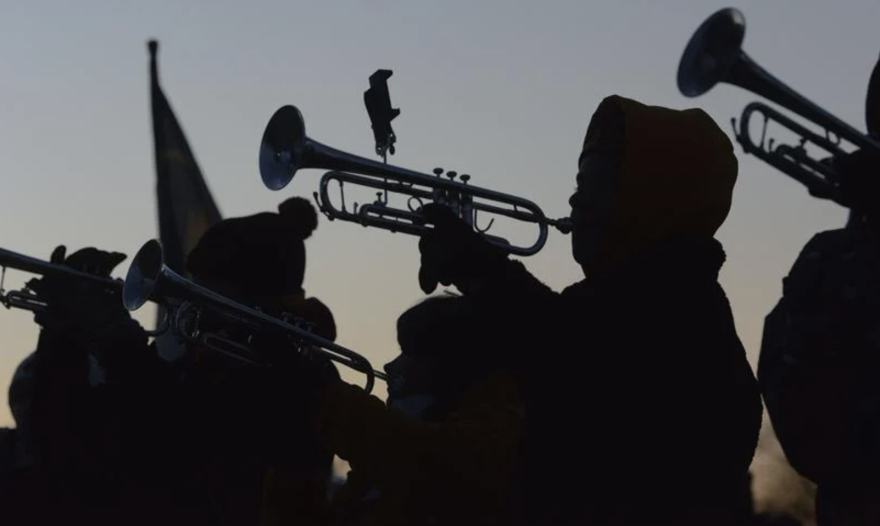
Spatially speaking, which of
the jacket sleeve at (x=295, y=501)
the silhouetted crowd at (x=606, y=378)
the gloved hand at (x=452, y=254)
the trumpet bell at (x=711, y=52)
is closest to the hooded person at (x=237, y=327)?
the silhouetted crowd at (x=606, y=378)

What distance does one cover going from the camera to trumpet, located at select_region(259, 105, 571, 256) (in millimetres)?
5445

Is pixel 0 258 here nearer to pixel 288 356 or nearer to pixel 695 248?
pixel 288 356

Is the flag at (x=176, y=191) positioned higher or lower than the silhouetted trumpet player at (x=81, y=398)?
higher

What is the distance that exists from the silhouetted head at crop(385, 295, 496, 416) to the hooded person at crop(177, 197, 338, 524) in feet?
1.54

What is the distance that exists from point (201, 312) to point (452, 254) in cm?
160

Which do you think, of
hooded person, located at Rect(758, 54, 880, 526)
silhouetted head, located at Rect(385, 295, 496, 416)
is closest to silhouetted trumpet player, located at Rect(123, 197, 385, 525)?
silhouetted head, located at Rect(385, 295, 496, 416)

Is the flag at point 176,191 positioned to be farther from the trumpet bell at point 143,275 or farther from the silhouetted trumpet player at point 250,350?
the trumpet bell at point 143,275

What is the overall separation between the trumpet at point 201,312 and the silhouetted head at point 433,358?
16 centimetres

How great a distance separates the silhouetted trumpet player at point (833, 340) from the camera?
171 inches

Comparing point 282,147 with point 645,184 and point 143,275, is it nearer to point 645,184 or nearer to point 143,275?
point 143,275

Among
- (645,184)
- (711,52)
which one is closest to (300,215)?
(711,52)

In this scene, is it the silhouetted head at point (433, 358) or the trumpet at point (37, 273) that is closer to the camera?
the silhouetted head at point (433, 358)

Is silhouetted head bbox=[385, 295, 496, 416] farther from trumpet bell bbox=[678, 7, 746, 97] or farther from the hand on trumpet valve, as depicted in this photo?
the hand on trumpet valve

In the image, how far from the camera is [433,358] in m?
4.98
